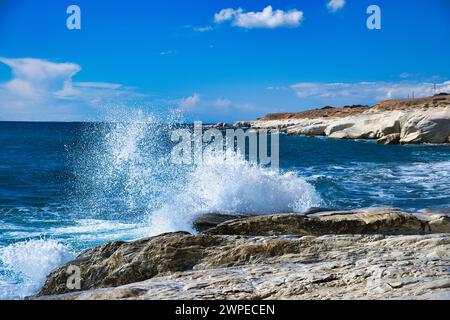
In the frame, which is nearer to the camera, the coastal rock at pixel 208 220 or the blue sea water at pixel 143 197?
the coastal rock at pixel 208 220

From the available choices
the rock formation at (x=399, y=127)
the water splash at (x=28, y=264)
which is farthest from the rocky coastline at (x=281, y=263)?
the rock formation at (x=399, y=127)

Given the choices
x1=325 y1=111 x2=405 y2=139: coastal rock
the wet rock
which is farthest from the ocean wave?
x1=325 y1=111 x2=405 y2=139: coastal rock

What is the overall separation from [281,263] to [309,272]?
73 centimetres

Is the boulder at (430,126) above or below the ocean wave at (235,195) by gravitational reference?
above

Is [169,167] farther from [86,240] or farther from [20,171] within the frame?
[86,240]

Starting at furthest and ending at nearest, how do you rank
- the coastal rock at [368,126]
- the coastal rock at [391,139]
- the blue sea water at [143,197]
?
the coastal rock at [368,126]
the coastal rock at [391,139]
the blue sea water at [143,197]

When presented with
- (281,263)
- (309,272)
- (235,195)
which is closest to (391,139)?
(235,195)

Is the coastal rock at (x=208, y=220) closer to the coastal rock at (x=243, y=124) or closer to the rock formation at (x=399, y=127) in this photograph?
the rock formation at (x=399, y=127)

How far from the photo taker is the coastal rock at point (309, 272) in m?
4.55

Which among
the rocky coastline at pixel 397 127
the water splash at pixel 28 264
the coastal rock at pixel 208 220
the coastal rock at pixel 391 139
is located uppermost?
the rocky coastline at pixel 397 127

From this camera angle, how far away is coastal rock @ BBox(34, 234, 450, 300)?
14.9 ft

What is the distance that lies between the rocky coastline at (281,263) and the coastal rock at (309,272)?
0.03 feet

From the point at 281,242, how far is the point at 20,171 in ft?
93.6

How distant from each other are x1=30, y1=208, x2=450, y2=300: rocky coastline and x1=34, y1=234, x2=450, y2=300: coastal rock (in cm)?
1
